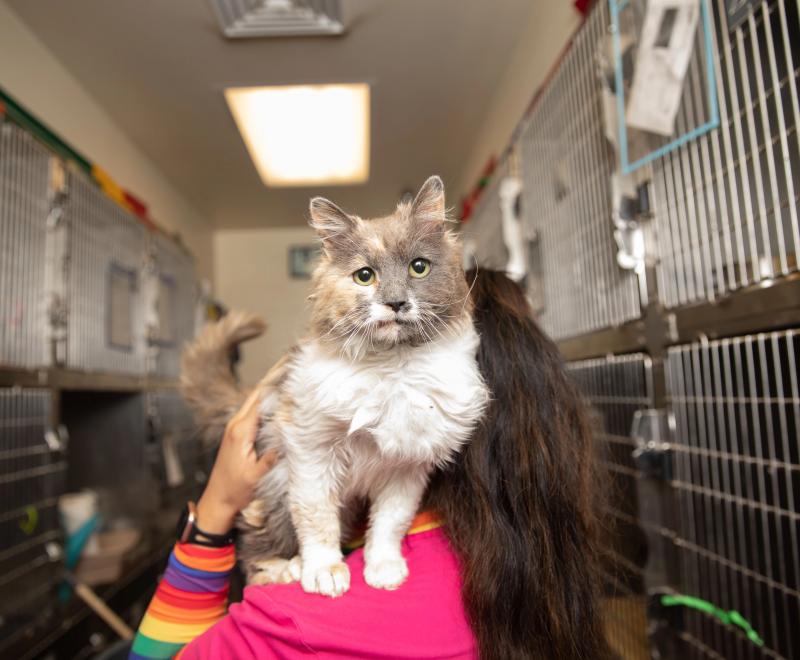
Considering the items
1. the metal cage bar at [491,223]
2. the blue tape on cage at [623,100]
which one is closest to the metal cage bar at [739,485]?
the blue tape on cage at [623,100]

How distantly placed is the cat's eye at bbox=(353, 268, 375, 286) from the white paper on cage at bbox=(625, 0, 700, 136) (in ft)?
1.97

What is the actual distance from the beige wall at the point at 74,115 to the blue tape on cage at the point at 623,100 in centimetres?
203

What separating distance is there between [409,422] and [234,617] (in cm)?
38

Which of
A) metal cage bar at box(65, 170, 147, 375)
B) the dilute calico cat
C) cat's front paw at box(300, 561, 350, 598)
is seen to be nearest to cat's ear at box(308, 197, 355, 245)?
the dilute calico cat

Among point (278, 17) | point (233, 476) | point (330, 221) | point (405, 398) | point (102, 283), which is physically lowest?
point (233, 476)

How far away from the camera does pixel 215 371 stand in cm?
123

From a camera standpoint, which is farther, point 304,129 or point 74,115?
point 304,129

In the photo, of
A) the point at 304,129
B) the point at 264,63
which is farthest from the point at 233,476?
the point at 304,129

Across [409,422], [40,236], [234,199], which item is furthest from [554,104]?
[234,199]

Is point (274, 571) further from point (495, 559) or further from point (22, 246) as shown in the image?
point (22, 246)

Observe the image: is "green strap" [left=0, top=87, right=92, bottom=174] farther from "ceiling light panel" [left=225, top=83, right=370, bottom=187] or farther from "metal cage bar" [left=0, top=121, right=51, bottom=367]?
"ceiling light panel" [left=225, top=83, right=370, bottom=187]

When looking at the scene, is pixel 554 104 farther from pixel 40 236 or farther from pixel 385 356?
pixel 40 236

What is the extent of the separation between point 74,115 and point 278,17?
3.70 feet

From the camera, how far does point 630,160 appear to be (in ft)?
3.62
